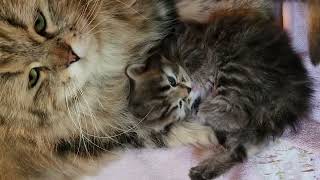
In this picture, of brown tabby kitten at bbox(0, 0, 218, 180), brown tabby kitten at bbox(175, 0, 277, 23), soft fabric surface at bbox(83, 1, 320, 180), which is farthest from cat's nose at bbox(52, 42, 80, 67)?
soft fabric surface at bbox(83, 1, 320, 180)

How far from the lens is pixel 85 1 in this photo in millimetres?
1410

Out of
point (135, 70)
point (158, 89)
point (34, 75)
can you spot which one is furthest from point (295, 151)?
point (34, 75)

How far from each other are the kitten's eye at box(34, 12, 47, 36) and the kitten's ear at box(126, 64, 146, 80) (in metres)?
0.39

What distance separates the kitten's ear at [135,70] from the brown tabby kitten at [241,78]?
11 centimetres

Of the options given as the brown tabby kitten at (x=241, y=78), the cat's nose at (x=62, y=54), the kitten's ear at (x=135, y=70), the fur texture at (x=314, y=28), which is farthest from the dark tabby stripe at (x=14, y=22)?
A: the fur texture at (x=314, y=28)

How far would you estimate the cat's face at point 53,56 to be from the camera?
128cm

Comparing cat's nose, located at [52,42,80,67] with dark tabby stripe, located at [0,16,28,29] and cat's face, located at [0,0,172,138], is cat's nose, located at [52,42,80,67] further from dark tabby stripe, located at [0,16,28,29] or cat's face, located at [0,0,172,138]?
dark tabby stripe, located at [0,16,28,29]

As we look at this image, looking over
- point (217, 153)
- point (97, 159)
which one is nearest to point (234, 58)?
point (217, 153)

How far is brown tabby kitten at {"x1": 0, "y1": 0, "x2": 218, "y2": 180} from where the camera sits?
1293 millimetres

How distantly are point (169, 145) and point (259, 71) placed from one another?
0.47m

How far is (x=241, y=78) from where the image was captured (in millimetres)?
1488

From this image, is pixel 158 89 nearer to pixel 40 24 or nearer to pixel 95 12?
pixel 95 12

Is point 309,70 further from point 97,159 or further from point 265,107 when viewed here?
point 97,159

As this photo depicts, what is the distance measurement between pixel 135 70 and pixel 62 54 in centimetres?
38
